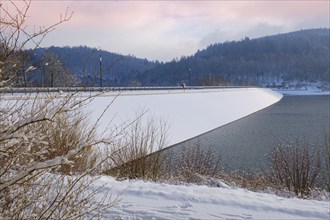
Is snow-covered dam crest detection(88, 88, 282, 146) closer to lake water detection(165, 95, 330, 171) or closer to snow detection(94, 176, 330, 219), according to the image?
lake water detection(165, 95, 330, 171)

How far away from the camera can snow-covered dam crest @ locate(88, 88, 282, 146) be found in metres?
25.3

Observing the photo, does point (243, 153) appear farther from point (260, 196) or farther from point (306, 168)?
point (260, 196)

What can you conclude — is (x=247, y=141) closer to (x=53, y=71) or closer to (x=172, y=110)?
(x=172, y=110)

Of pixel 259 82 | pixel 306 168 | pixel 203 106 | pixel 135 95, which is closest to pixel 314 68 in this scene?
pixel 259 82

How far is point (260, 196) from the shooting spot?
9.17 metres

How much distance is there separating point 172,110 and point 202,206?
25893mm

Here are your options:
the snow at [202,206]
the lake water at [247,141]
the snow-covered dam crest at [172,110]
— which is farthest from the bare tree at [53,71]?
the lake water at [247,141]

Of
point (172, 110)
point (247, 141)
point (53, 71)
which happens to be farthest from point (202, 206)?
point (172, 110)

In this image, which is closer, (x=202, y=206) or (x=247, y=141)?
(x=202, y=206)

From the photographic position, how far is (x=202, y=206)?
7.83 meters

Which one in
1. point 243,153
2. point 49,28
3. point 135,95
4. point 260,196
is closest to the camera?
point 49,28

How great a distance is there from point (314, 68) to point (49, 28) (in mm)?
208338

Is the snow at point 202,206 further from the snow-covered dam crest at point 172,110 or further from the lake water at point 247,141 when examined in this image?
the snow-covered dam crest at point 172,110

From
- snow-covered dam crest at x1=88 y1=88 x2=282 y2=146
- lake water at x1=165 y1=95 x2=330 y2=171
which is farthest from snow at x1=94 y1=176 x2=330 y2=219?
snow-covered dam crest at x1=88 y1=88 x2=282 y2=146
